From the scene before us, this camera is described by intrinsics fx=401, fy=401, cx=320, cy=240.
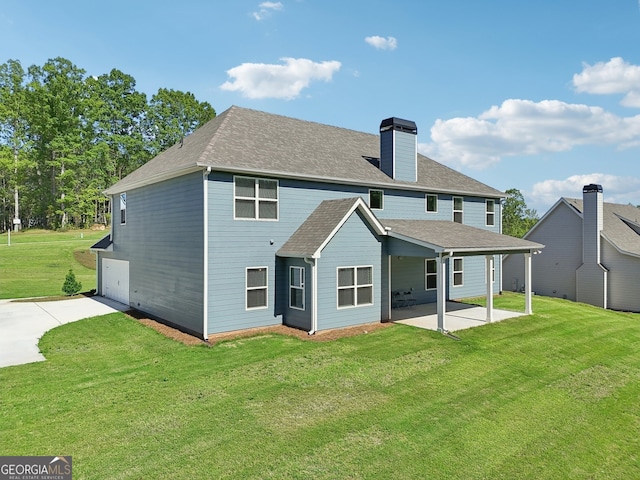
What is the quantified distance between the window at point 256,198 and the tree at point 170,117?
161 ft

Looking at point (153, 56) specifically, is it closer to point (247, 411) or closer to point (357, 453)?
point (247, 411)

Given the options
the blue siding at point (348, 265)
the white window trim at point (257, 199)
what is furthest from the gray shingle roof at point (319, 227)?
the white window trim at point (257, 199)

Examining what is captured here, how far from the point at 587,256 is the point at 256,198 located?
23.1 m

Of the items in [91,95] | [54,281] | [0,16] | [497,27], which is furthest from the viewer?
[91,95]

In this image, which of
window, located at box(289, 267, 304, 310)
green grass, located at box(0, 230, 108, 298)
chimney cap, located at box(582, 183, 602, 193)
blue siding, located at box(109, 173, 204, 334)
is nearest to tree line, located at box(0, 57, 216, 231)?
green grass, located at box(0, 230, 108, 298)

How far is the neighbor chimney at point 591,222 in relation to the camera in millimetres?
25594

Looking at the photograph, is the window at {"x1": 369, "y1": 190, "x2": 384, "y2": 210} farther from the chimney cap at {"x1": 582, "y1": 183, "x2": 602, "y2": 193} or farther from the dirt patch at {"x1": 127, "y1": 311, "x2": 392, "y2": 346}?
the chimney cap at {"x1": 582, "y1": 183, "x2": 602, "y2": 193}

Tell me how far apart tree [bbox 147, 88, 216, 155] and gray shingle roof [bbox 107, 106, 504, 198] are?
1652 inches

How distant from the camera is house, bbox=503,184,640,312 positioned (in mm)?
24875

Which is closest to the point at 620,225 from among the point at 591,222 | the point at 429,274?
the point at 591,222

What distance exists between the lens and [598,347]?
43.2 feet

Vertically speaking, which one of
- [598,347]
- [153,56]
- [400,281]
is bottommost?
[598,347]

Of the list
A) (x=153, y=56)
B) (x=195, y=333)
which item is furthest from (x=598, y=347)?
(x=153, y=56)

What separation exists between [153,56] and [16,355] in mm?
12948
